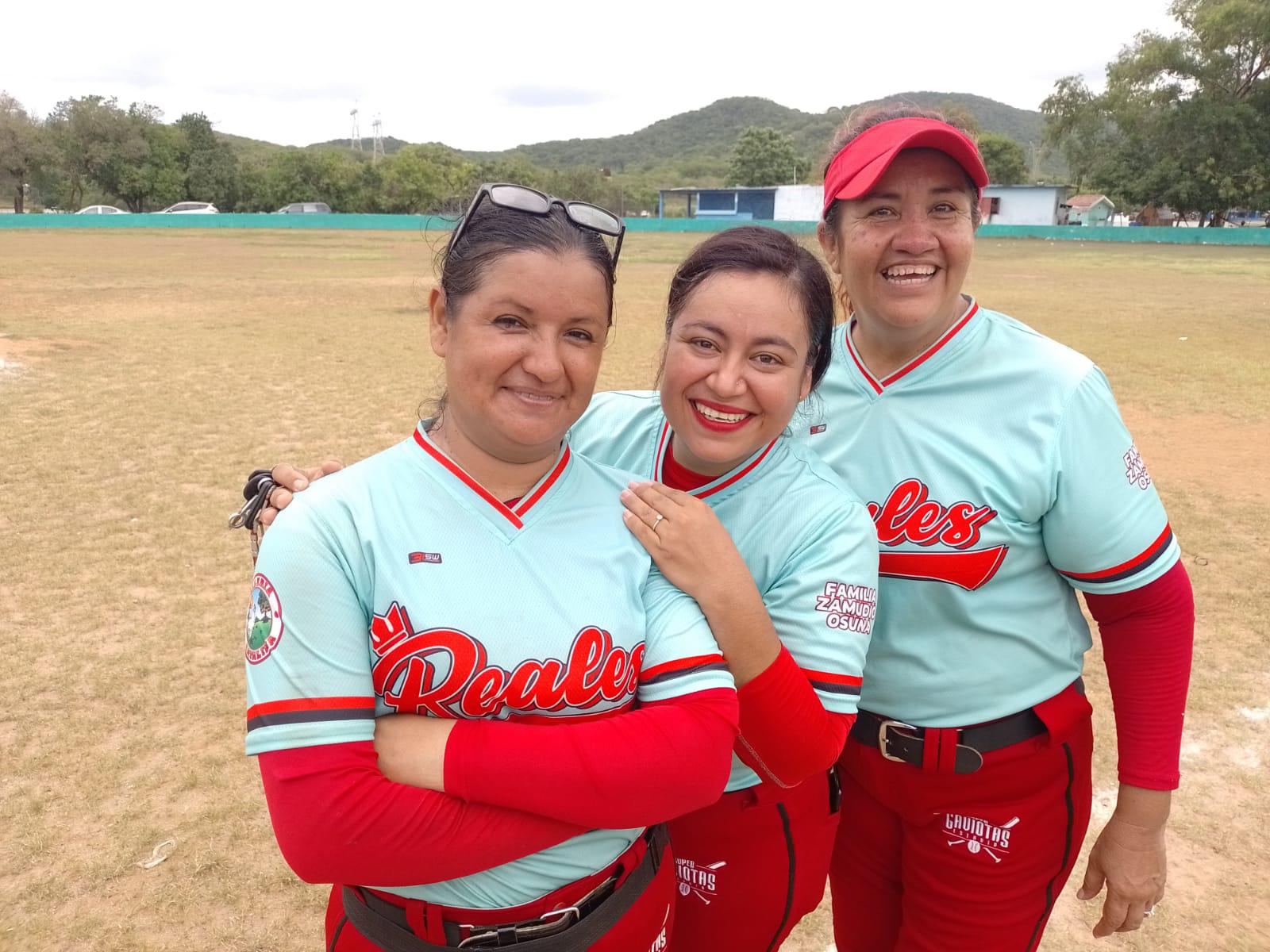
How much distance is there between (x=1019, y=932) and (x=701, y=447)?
51.7 inches

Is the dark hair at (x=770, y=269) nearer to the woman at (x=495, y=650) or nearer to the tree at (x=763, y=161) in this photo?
the woman at (x=495, y=650)

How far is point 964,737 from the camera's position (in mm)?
1924

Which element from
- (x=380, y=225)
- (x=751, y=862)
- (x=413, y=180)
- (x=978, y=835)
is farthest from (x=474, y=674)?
(x=413, y=180)

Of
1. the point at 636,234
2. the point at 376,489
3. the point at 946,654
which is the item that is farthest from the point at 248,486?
the point at 636,234

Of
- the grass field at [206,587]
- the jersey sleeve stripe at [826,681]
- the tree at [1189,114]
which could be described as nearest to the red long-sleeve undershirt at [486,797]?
the jersey sleeve stripe at [826,681]

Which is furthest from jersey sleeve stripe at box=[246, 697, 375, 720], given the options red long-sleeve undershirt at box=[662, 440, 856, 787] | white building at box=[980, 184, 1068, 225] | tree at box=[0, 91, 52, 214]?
tree at box=[0, 91, 52, 214]

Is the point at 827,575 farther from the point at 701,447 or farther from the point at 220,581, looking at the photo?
the point at 220,581

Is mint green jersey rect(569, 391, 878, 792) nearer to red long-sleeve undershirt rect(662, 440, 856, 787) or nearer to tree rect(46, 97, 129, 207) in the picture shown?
red long-sleeve undershirt rect(662, 440, 856, 787)

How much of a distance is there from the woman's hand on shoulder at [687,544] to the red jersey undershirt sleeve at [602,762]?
0.18 metres

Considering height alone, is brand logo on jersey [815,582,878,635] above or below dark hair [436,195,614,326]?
below

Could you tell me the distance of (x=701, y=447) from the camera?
5.65 ft

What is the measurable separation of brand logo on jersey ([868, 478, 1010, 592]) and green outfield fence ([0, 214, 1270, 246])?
3883 cm

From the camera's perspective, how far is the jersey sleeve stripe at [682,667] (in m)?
1.43

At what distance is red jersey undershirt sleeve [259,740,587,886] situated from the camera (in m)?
1.28
